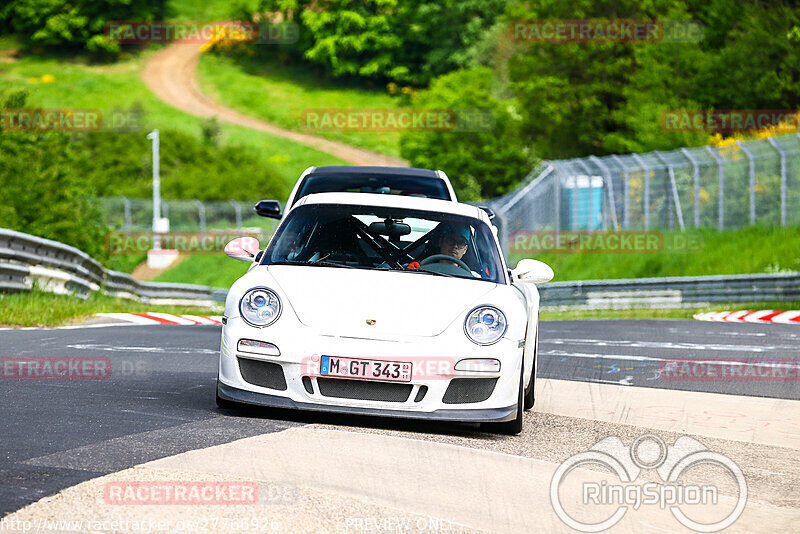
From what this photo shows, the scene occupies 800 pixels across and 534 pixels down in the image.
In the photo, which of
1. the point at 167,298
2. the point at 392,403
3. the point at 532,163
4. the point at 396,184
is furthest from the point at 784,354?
the point at 532,163

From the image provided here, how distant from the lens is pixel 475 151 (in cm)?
6919

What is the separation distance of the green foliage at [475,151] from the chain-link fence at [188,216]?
12268 mm

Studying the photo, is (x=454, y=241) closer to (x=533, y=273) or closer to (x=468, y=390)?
(x=533, y=273)

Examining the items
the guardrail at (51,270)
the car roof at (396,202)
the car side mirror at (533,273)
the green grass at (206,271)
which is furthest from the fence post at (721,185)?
the car side mirror at (533,273)

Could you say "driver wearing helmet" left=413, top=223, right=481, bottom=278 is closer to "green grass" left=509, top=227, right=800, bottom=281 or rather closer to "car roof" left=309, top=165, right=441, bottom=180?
"car roof" left=309, top=165, right=441, bottom=180

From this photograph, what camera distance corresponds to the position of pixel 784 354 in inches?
534

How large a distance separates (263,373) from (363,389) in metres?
0.59

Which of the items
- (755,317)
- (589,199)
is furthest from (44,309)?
(589,199)

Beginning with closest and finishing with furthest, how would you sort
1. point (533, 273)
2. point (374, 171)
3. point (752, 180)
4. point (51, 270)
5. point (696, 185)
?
point (533, 273) → point (374, 171) → point (51, 270) → point (752, 180) → point (696, 185)

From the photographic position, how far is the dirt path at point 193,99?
85.7m

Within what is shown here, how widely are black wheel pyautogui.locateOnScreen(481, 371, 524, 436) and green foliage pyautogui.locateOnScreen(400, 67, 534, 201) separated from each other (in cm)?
5783

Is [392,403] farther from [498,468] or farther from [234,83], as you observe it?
[234,83]

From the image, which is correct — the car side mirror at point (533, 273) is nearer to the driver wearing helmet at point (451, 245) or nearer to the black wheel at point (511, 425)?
the driver wearing helmet at point (451, 245)

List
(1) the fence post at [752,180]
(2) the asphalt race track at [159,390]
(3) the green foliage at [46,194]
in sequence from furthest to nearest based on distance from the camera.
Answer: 1. (3) the green foliage at [46,194]
2. (1) the fence post at [752,180]
3. (2) the asphalt race track at [159,390]
